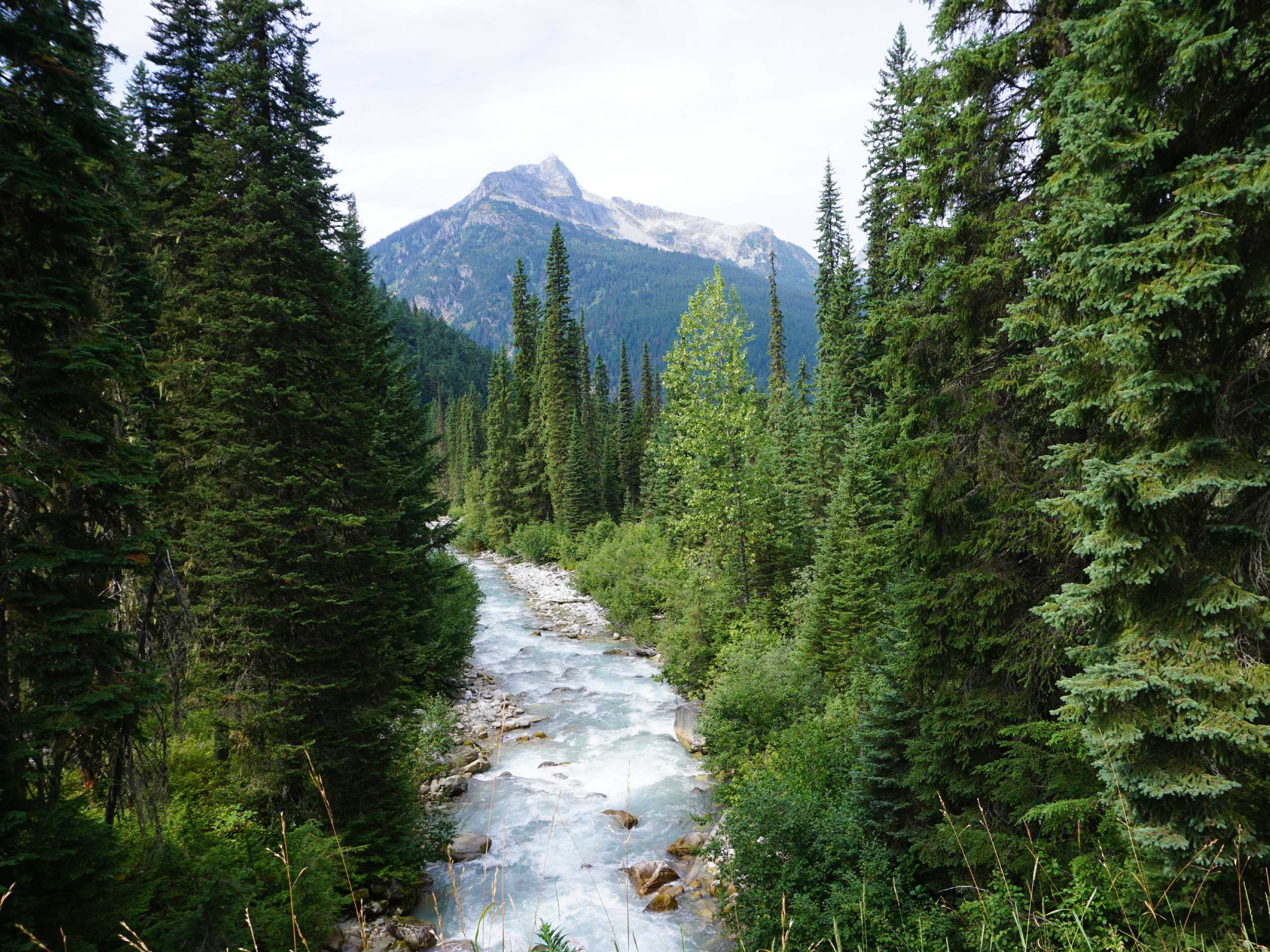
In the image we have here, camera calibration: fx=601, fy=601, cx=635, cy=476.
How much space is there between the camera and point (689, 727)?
613 inches

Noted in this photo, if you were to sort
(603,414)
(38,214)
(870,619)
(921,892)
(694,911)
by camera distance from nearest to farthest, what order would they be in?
1. (38,214)
2. (921,892)
3. (694,911)
4. (870,619)
5. (603,414)

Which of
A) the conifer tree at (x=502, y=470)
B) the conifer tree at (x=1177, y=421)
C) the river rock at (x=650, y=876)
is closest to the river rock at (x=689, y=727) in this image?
the river rock at (x=650, y=876)

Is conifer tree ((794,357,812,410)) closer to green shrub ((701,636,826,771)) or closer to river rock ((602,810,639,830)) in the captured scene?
green shrub ((701,636,826,771))

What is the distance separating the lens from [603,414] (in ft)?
211

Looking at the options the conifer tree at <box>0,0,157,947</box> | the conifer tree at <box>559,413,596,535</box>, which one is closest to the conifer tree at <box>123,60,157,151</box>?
the conifer tree at <box>0,0,157,947</box>

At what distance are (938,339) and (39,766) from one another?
372 inches

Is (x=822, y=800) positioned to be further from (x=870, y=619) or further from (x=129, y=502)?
(x=129, y=502)

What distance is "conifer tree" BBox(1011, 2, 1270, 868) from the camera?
4.13 m

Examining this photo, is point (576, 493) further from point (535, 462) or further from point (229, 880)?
point (229, 880)

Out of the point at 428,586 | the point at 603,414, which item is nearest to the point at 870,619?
the point at 428,586

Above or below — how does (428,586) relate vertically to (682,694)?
above

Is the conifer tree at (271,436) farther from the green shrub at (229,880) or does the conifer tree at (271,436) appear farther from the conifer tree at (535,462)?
the conifer tree at (535,462)

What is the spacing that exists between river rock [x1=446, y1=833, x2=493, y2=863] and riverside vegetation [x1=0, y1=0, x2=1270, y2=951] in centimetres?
113

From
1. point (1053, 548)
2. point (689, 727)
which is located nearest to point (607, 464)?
point (689, 727)
